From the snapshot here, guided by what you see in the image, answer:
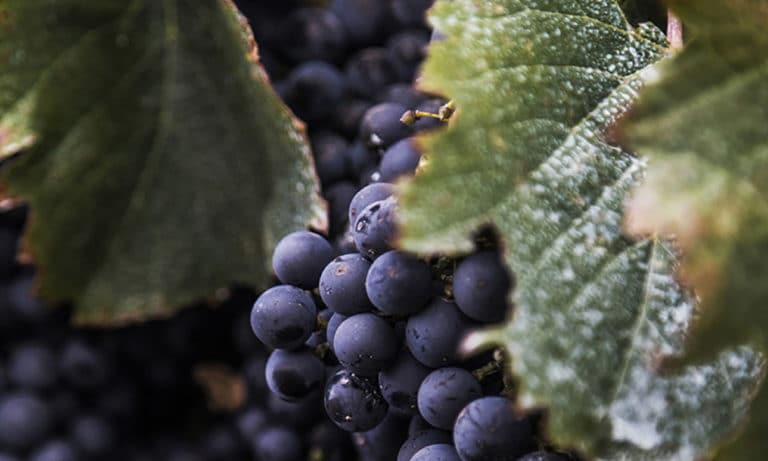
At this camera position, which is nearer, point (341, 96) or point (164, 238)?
point (164, 238)

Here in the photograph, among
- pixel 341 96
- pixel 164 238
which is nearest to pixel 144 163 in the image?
pixel 164 238

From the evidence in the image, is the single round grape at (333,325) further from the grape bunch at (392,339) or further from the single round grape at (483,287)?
the single round grape at (483,287)

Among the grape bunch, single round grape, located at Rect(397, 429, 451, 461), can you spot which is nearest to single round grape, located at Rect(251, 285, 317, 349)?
the grape bunch

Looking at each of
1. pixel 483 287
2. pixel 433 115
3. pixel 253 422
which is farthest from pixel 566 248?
pixel 253 422

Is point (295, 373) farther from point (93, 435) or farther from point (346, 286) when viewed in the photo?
point (93, 435)

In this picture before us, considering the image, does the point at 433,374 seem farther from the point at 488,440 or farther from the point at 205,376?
the point at 205,376

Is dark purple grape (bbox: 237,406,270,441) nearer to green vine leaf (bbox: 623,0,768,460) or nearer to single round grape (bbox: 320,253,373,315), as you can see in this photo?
single round grape (bbox: 320,253,373,315)
